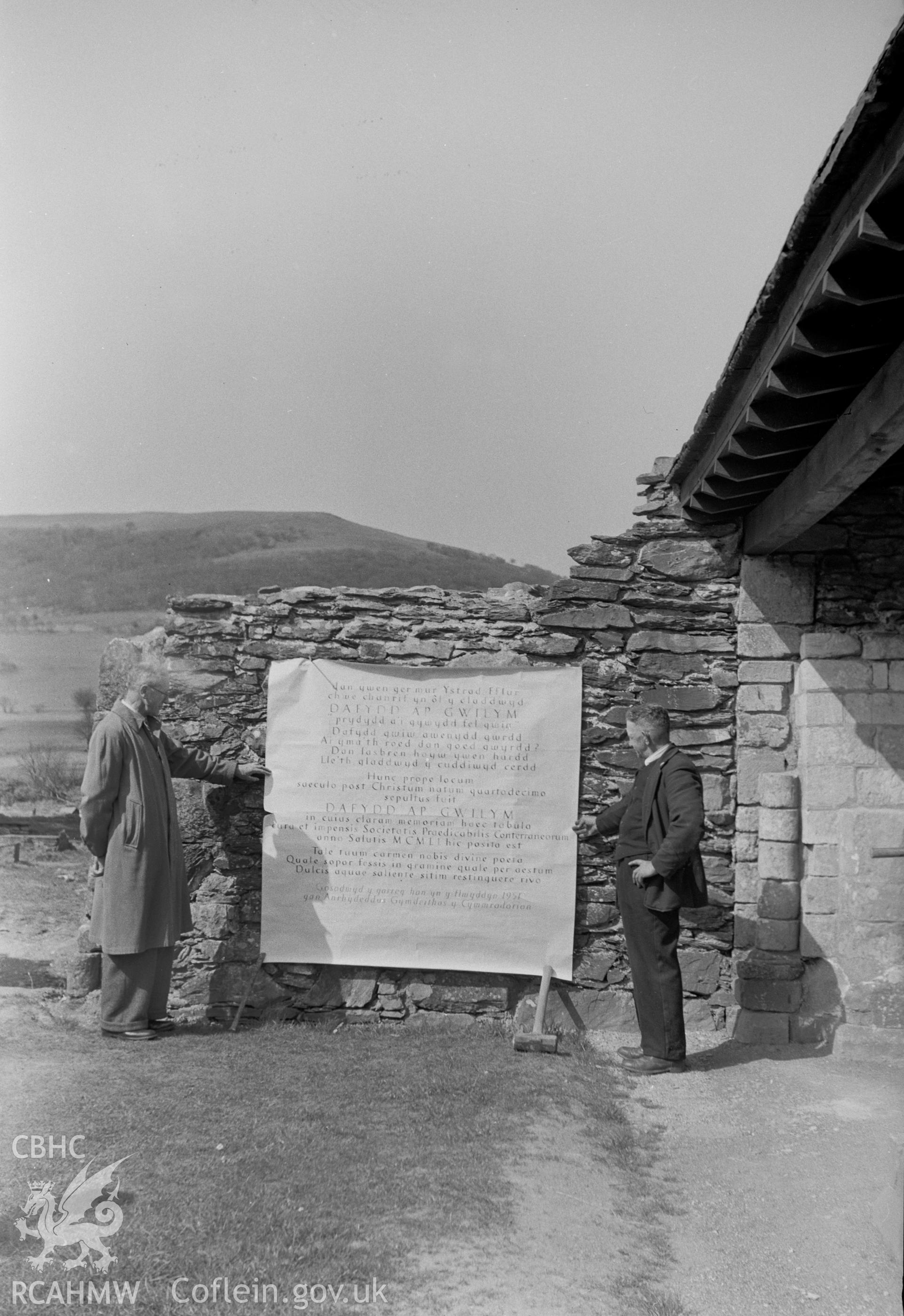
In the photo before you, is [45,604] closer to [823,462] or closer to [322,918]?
[322,918]

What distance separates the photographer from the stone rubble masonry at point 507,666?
18.2ft

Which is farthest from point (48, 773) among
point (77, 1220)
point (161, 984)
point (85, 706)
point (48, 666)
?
point (77, 1220)

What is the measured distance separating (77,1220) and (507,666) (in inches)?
131

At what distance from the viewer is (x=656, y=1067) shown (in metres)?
4.84

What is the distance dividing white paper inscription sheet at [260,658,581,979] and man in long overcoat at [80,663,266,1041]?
24.4 inches

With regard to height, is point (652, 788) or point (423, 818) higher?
point (652, 788)

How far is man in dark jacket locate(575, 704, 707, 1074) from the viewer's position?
476 cm

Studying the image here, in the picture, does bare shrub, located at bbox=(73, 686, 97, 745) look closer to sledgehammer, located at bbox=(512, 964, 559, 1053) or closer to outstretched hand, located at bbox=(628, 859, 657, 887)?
sledgehammer, located at bbox=(512, 964, 559, 1053)

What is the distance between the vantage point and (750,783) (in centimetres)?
553

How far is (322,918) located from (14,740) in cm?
1125

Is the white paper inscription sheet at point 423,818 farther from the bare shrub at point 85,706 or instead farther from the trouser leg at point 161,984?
the bare shrub at point 85,706

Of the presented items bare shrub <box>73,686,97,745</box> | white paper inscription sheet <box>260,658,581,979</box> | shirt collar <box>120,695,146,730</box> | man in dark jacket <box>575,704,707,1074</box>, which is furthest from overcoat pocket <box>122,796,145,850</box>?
bare shrub <box>73,686,97,745</box>

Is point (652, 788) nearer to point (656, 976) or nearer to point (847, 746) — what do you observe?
point (656, 976)

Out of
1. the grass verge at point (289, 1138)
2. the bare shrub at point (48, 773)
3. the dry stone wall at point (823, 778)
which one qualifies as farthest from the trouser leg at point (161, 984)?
the bare shrub at point (48, 773)
